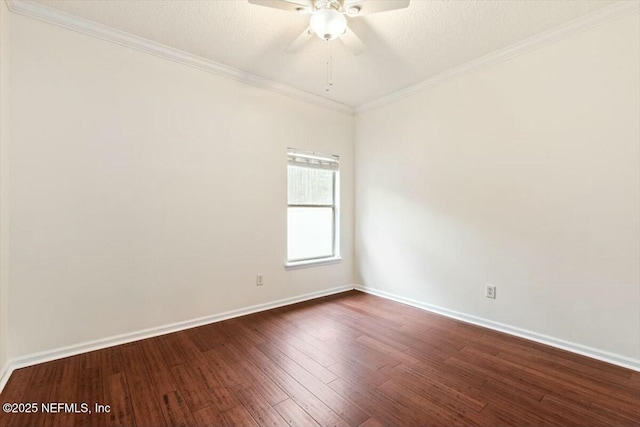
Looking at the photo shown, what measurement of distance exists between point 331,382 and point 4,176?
2.66 meters

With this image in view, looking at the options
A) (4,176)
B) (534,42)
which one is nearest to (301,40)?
(534,42)

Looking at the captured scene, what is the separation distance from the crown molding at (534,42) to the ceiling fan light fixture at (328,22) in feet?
5.58

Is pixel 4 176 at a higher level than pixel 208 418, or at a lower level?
higher

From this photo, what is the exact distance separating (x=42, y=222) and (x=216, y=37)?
2.05 metres

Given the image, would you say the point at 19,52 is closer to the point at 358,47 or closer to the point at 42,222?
the point at 42,222

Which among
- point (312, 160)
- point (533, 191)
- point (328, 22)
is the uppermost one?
point (328, 22)

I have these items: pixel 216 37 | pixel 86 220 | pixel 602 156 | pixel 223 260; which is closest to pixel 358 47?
pixel 216 37

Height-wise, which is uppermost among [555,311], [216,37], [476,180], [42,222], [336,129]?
[216,37]

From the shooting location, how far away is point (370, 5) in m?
1.80

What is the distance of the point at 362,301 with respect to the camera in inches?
145

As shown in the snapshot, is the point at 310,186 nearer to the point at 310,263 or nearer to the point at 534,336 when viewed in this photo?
the point at 310,263

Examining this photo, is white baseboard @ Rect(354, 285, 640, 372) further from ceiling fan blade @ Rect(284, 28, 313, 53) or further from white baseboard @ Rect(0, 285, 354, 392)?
ceiling fan blade @ Rect(284, 28, 313, 53)

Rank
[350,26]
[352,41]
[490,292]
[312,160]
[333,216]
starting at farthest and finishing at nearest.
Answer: [333,216] < [312,160] < [490,292] < [350,26] < [352,41]

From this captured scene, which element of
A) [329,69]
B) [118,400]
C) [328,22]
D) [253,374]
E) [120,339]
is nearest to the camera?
[118,400]
